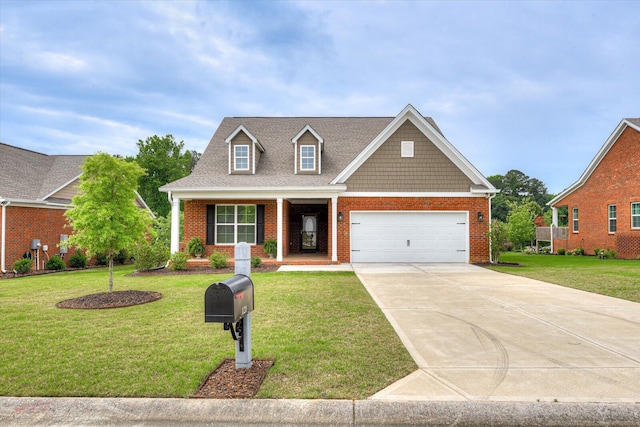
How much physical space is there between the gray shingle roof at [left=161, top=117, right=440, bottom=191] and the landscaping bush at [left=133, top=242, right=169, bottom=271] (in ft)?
8.94

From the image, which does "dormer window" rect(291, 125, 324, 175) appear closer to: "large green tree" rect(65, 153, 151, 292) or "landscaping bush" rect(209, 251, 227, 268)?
"landscaping bush" rect(209, 251, 227, 268)

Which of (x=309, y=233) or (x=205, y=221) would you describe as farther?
(x=309, y=233)

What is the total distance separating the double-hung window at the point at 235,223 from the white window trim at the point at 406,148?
7005mm

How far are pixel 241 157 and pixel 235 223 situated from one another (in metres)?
3.12

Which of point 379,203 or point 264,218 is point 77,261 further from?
point 379,203

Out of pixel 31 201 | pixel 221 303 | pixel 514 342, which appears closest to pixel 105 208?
pixel 221 303

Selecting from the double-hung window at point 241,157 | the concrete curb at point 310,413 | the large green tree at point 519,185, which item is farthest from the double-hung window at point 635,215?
the large green tree at point 519,185

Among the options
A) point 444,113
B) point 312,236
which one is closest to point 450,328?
point 312,236

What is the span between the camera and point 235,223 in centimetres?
Answer: 1573

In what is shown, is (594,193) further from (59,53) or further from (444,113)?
(59,53)

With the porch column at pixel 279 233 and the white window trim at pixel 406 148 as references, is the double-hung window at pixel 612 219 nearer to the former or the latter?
the white window trim at pixel 406 148

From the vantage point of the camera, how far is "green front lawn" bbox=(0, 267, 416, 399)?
343 cm

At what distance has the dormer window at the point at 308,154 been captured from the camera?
16292 millimetres

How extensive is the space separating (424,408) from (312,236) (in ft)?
51.0
